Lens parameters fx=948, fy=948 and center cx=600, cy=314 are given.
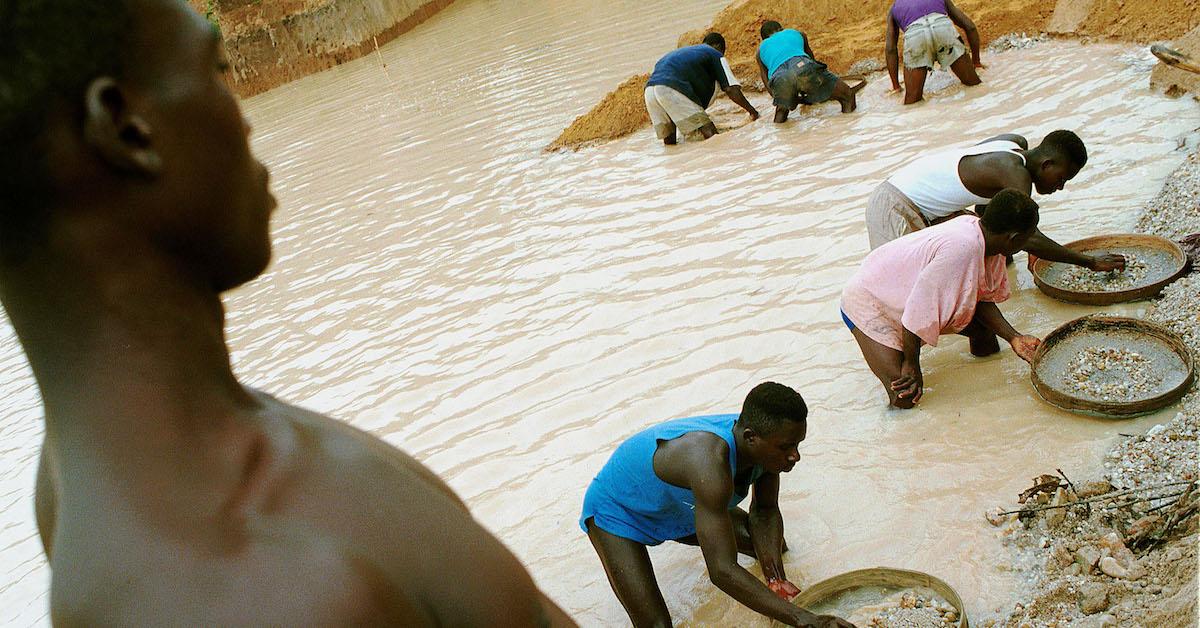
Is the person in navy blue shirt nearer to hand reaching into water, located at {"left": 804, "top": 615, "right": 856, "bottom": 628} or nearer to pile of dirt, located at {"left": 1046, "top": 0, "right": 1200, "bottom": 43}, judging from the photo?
pile of dirt, located at {"left": 1046, "top": 0, "right": 1200, "bottom": 43}

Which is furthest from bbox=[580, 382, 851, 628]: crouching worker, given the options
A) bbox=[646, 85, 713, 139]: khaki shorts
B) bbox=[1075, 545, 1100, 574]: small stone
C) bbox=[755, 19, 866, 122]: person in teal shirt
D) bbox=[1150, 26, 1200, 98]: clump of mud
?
bbox=[646, 85, 713, 139]: khaki shorts

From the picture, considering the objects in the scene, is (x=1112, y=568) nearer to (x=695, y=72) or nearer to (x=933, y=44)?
(x=933, y=44)

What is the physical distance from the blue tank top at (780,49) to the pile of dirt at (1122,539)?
19.5 ft

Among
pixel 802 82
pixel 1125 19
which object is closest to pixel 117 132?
pixel 802 82

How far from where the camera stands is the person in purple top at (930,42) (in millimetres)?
7914

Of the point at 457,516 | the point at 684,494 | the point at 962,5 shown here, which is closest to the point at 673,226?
the point at 684,494

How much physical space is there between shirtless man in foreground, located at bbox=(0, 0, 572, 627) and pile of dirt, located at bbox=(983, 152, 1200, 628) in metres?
2.44

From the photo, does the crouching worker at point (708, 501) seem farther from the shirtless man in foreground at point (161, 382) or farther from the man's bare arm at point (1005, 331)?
the shirtless man in foreground at point (161, 382)

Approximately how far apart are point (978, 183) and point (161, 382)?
4.65 meters

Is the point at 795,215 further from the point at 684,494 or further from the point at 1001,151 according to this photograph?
the point at 684,494

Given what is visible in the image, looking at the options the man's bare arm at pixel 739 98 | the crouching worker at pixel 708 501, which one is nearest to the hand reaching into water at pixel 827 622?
the crouching worker at pixel 708 501

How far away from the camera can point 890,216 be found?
16.4 ft

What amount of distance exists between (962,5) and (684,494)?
830cm

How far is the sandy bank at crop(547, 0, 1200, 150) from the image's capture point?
314 inches
